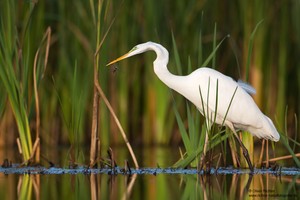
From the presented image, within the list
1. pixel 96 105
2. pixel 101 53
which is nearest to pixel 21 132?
pixel 96 105

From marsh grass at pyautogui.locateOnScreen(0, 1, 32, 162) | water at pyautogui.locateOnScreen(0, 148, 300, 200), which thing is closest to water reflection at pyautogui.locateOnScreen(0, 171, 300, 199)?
water at pyautogui.locateOnScreen(0, 148, 300, 200)

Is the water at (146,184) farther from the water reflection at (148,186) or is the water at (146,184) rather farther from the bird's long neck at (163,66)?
the bird's long neck at (163,66)

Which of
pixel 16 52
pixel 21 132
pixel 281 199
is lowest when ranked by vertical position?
pixel 281 199

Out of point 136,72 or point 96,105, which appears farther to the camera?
point 136,72

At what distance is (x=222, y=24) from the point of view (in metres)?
13.6

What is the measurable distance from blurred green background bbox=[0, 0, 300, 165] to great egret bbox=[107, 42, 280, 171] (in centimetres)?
201

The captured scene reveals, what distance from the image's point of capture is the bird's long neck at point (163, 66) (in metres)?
10.1

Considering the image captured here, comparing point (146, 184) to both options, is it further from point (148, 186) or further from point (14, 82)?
point (14, 82)

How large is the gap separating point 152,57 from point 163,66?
9.93 ft

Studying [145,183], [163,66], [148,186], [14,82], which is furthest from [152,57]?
[148,186]

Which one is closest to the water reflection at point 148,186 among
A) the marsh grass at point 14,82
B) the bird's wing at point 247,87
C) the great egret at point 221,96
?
the marsh grass at point 14,82

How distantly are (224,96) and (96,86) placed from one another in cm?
136

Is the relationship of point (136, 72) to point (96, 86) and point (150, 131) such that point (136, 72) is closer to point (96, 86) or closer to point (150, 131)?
point (150, 131)

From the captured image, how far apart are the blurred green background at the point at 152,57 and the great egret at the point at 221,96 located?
2015 mm
